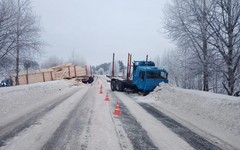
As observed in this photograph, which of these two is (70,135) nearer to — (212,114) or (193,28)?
(212,114)

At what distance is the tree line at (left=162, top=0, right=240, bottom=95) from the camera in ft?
29.5

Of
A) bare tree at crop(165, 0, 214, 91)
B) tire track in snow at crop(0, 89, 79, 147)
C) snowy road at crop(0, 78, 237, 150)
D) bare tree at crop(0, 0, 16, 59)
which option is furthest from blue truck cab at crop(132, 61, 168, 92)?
bare tree at crop(0, 0, 16, 59)

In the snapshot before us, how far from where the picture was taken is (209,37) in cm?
977

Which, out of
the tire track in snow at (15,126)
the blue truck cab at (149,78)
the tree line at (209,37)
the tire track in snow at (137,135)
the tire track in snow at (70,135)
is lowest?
the tire track in snow at (137,135)

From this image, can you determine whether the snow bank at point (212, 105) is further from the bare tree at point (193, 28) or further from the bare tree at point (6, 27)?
the bare tree at point (6, 27)

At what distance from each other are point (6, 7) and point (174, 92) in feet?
42.2

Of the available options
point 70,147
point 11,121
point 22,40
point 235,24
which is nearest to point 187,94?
point 235,24

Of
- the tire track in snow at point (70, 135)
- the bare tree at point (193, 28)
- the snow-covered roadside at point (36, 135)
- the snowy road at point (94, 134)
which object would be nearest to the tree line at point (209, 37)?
the bare tree at point (193, 28)

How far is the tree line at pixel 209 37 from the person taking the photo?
29.5ft

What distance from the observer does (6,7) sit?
10.6m

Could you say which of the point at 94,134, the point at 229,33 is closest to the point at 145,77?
the point at 229,33

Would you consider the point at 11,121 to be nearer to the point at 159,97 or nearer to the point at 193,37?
the point at 159,97

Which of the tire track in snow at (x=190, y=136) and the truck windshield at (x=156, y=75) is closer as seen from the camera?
the tire track in snow at (x=190, y=136)

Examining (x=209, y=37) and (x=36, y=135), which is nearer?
(x=36, y=135)
